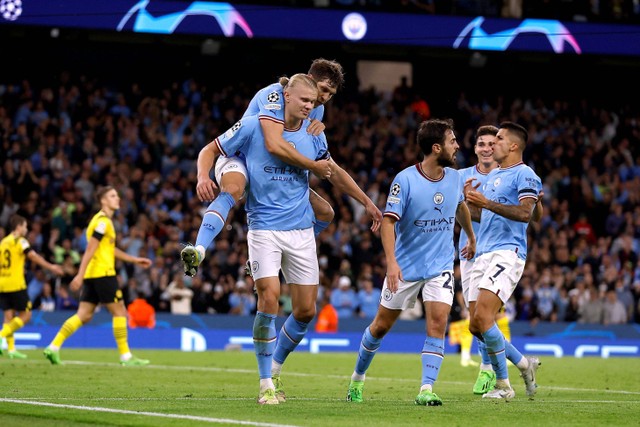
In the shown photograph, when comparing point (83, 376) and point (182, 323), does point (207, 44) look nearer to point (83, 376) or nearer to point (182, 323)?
point (182, 323)

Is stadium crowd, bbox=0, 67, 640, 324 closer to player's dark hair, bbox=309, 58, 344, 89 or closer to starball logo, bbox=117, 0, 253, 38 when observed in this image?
starball logo, bbox=117, 0, 253, 38

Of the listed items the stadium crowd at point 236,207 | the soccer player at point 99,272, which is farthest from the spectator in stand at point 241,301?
the soccer player at point 99,272

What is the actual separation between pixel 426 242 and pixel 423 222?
0.18 m

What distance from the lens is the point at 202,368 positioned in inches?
668

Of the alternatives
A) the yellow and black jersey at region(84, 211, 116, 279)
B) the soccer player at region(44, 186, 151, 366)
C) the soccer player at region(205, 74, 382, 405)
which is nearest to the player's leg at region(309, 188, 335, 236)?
the soccer player at region(205, 74, 382, 405)

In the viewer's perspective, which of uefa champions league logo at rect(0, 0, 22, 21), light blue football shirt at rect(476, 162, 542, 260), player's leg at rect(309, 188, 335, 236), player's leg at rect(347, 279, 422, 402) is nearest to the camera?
player's leg at rect(347, 279, 422, 402)

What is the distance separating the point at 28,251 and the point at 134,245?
633 centimetres

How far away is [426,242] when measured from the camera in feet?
34.2

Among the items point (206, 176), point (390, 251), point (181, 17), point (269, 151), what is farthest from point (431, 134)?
point (181, 17)

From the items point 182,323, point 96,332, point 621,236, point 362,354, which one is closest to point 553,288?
point 621,236

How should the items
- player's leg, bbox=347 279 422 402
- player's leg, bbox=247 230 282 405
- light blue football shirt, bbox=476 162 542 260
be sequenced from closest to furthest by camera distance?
player's leg, bbox=247 230 282 405 → player's leg, bbox=347 279 422 402 → light blue football shirt, bbox=476 162 542 260

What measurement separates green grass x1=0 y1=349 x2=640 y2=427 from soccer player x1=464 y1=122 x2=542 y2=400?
421 millimetres

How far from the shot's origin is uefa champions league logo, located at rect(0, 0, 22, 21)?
985 inches

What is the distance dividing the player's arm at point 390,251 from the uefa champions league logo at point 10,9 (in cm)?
1718
